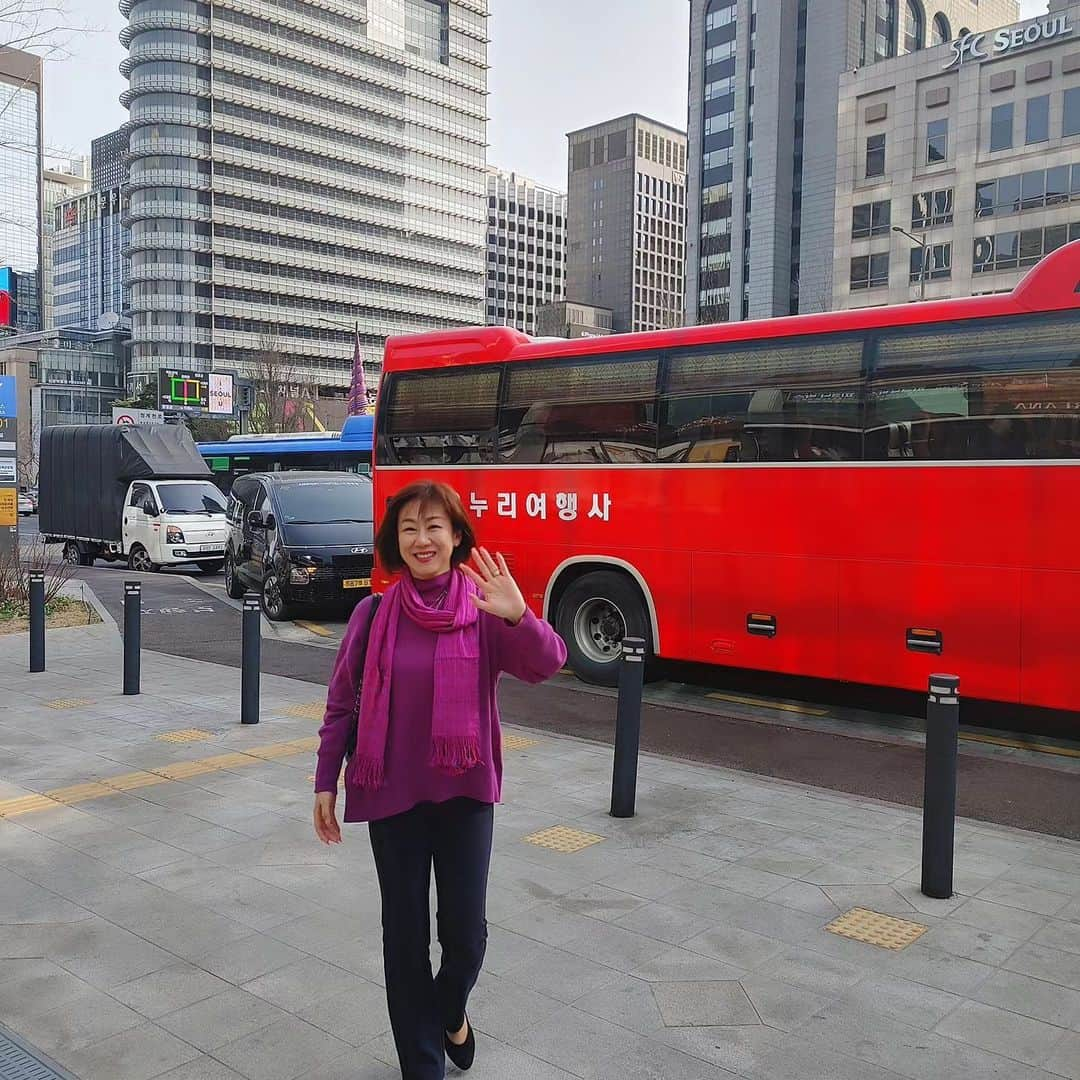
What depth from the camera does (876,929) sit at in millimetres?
4605

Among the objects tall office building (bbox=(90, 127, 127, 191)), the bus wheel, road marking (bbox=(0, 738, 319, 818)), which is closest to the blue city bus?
the bus wheel

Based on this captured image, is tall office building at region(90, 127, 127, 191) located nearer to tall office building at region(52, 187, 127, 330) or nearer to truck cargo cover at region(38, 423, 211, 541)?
tall office building at region(52, 187, 127, 330)

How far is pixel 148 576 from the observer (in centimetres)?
2156

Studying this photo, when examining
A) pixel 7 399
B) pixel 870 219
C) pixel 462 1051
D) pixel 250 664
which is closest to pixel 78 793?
pixel 250 664

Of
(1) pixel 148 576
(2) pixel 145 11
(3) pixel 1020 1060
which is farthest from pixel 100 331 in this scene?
(3) pixel 1020 1060

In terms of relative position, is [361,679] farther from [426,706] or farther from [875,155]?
[875,155]

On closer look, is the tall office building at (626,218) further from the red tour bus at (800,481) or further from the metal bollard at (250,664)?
the metal bollard at (250,664)

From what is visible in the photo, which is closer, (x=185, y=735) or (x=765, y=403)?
(x=185, y=735)

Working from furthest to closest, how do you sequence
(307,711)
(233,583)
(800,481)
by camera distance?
1. (233,583)
2. (307,711)
3. (800,481)

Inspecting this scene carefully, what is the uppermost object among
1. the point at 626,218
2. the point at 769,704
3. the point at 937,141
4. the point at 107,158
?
the point at 107,158

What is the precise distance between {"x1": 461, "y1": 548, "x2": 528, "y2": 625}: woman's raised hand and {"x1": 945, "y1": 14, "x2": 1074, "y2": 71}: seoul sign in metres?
62.1

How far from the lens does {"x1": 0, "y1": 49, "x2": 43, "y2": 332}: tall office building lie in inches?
499

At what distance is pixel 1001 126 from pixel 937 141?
3675mm

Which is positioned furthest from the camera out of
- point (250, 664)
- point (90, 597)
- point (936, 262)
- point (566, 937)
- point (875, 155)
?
point (875, 155)
